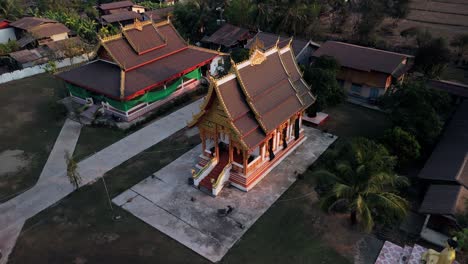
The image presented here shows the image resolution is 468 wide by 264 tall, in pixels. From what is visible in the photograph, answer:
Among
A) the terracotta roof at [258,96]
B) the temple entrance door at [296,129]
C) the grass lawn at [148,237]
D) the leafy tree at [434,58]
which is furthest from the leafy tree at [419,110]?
the leafy tree at [434,58]

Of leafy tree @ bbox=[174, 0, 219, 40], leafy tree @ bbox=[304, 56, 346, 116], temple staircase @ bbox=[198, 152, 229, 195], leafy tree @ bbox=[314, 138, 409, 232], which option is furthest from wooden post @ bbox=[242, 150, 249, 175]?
leafy tree @ bbox=[174, 0, 219, 40]

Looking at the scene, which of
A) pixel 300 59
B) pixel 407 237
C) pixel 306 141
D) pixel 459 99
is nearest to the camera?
pixel 407 237

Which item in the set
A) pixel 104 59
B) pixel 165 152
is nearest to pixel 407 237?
pixel 165 152

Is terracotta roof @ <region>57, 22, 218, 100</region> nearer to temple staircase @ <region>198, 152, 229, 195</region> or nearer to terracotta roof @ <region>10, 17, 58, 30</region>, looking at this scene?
temple staircase @ <region>198, 152, 229, 195</region>

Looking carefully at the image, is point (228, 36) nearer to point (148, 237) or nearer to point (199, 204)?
point (199, 204)

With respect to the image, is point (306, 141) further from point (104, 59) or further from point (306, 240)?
point (104, 59)

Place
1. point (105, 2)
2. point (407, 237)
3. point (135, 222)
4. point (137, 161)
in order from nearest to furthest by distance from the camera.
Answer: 1. point (407, 237)
2. point (135, 222)
3. point (137, 161)
4. point (105, 2)
